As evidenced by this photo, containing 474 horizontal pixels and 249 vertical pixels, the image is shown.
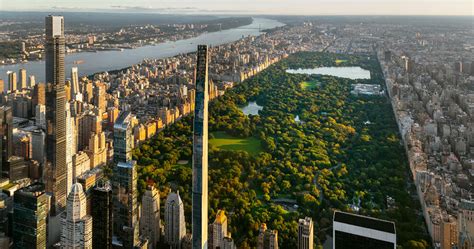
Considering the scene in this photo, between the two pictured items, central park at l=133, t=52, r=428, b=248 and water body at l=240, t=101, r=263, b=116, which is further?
water body at l=240, t=101, r=263, b=116

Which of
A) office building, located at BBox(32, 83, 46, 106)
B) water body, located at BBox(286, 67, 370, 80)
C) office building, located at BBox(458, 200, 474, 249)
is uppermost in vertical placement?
water body, located at BBox(286, 67, 370, 80)

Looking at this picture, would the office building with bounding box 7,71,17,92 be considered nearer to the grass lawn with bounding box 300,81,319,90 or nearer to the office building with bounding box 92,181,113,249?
the office building with bounding box 92,181,113,249

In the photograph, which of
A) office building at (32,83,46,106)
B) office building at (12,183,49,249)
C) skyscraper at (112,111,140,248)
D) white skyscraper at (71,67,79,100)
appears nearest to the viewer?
office building at (12,183,49,249)

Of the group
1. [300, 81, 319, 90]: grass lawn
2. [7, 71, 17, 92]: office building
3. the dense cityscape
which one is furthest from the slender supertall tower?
[300, 81, 319, 90]: grass lawn

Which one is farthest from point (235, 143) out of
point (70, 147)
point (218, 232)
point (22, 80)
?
point (22, 80)

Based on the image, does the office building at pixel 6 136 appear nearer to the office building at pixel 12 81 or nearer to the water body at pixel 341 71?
the office building at pixel 12 81

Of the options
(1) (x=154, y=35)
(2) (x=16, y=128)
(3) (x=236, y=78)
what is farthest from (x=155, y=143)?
(1) (x=154, y=35)

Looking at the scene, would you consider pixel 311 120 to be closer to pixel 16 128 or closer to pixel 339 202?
pixel 339 202
